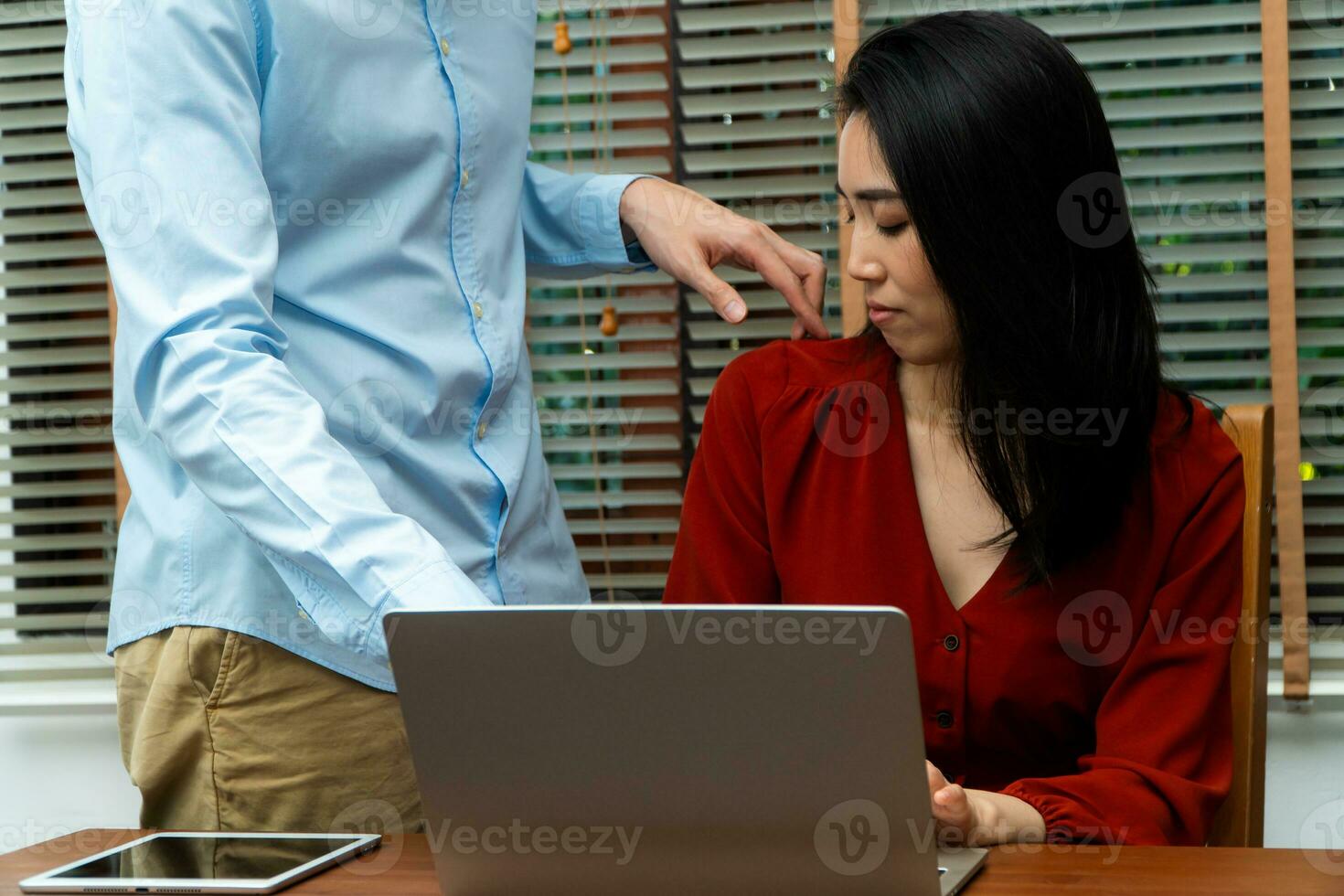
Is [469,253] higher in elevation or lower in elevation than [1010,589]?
higher

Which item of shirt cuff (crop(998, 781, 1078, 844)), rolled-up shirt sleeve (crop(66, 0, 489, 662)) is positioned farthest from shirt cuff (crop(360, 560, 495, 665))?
shirt cuff (crop(998, 781, 1078, 844))

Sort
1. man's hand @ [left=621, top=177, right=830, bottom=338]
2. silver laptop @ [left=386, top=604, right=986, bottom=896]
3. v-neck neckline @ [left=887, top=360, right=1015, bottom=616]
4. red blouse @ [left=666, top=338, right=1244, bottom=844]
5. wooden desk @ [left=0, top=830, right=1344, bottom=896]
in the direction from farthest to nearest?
man's hand @ [left=621, top=177, right=830, bottom=338] < v-neck neckline @ [left=887, top=360, right=1015, bottom=616] < red blouse @ [left=666, top=338, right=1244, bottom=844] < wooden desk @ [left=0, top=830, right=1344, bottom=896] < silver laptop @ [left=386, top=604, right=986, bottom=896]

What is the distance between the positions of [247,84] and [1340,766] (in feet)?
5.25

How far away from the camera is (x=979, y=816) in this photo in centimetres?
96

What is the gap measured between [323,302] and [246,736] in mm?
376

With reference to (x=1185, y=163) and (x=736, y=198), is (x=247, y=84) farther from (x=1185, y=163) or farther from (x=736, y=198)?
(x=1185, y=163)

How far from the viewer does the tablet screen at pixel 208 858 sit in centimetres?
92

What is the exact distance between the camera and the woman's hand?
90 cm

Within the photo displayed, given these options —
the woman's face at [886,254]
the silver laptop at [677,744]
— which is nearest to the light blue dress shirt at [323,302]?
the silver laptop at [677,744]

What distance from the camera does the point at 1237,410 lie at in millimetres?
1337

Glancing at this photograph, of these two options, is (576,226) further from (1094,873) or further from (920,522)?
(1094,873)

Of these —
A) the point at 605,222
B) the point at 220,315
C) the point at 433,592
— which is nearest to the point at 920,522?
the point at 605,222

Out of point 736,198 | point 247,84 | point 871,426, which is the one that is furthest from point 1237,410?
point 247,84

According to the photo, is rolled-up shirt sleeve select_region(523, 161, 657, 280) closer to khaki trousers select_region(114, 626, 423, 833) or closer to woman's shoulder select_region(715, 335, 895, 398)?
woman's shoulder select_region(715, 335, 895, 398)
